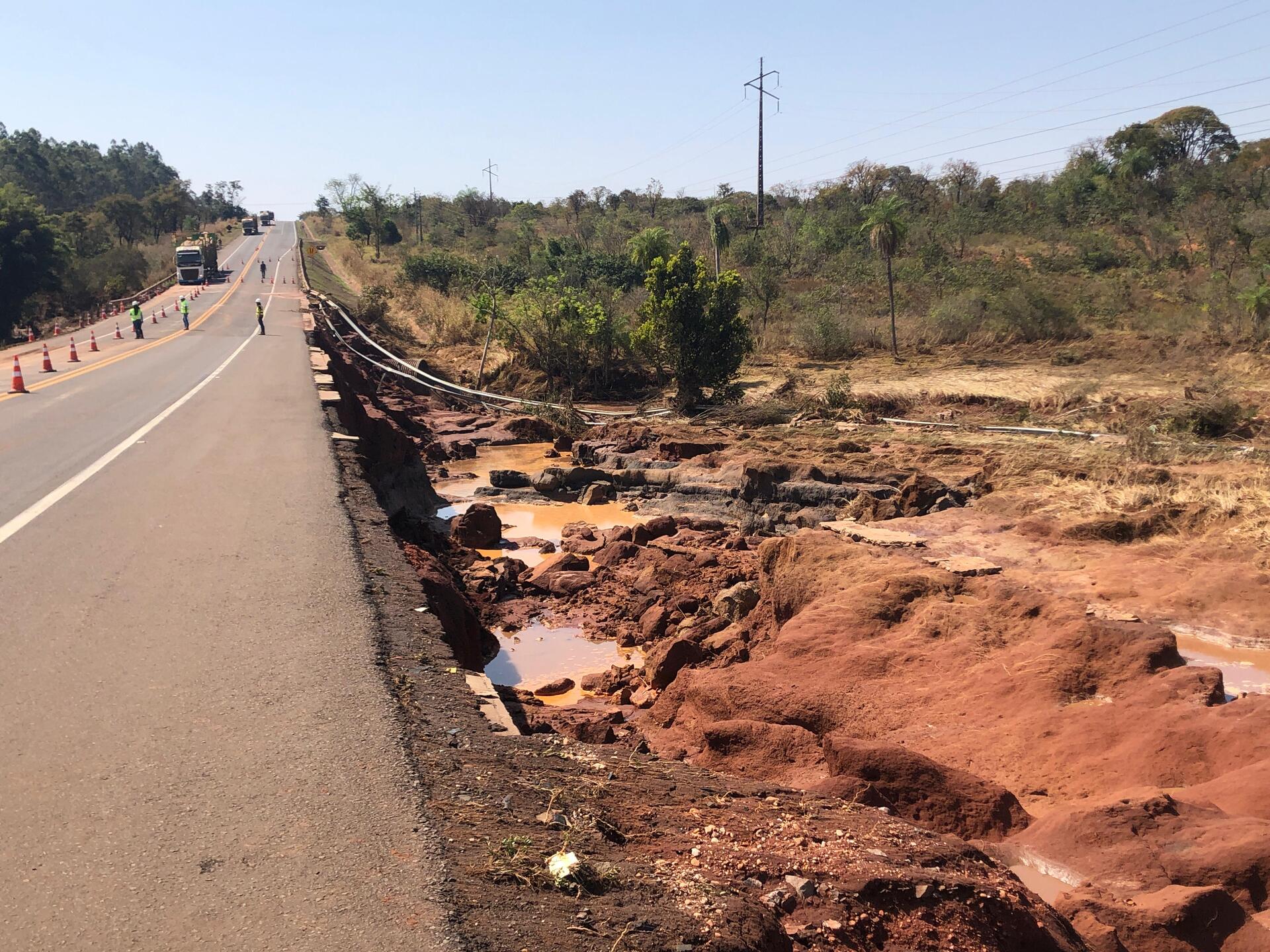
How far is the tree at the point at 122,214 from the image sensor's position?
7519cm

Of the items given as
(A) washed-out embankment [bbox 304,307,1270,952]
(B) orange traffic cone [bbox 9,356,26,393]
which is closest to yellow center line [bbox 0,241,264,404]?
(B) orange traffic cone [bbox 9,356,26,393]

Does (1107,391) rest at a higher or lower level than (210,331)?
lower

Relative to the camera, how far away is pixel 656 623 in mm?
11070

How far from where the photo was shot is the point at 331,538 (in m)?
7.71

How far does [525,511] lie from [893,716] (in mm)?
12449

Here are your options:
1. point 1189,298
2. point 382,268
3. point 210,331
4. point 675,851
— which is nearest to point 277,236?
point 382,268

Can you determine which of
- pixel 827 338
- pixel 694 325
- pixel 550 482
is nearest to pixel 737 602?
pixel 550 482

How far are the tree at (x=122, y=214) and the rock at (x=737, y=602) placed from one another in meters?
78.0

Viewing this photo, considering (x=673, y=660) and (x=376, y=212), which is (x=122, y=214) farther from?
(x=673, y=660)

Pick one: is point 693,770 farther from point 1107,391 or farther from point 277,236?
point 277,236

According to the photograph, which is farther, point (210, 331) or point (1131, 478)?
point (210, 331)

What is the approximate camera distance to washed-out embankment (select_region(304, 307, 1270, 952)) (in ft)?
13.7

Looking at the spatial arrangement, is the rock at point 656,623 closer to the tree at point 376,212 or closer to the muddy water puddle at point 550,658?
the muddy water puddle at point 550,658

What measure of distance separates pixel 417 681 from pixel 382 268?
63.5 metres
